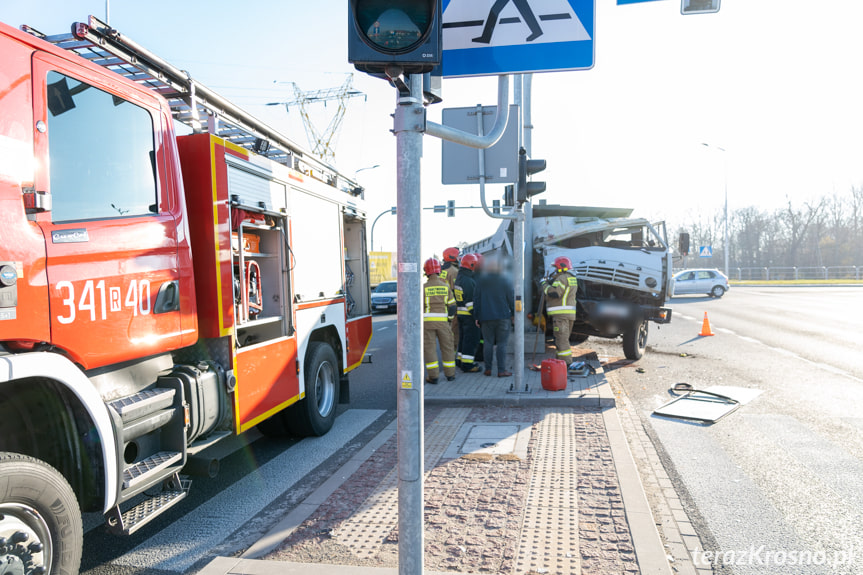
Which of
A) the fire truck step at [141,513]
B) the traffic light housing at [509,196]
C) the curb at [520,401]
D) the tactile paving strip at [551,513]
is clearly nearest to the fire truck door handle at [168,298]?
the fire truck step at [141,513]

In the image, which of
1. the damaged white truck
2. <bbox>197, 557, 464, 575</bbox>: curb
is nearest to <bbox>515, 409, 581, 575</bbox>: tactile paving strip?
<bbox>197, 557, 464, 575</bbox>: curb

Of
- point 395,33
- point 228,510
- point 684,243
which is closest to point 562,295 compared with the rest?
point 684,243

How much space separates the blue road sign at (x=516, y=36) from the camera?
10.9 feet

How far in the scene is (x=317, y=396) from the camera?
6.75m

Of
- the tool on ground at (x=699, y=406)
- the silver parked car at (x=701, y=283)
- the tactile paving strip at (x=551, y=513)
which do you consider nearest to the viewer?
the tactile paving strip at (x=551, y=513)

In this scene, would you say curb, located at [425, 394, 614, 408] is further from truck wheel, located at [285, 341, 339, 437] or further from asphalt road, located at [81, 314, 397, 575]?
truck wheel, located at [285, 341, 339, 437]

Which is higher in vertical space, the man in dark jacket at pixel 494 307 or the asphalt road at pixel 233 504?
the man in dark jacket at pixel 494 307

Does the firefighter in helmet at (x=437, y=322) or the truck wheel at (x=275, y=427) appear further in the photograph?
the firefighter in helmet at (x=437, y=322)

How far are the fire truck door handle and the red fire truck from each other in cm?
2

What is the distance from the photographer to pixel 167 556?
3861 mm

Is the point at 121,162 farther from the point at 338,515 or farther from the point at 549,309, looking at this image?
the point at 549,309

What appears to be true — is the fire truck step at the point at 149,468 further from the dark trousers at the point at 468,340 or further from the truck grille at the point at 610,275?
the truck grille at the point at 610,275

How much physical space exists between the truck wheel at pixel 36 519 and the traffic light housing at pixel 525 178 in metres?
5.96

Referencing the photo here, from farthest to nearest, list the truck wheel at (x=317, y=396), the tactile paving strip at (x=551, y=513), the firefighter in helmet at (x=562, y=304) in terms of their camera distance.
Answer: the firefighter in helmet at (x=562, y=304), the truck wheel at (x=317, y=396), the tactile paving strip at (x=551, y=513)
